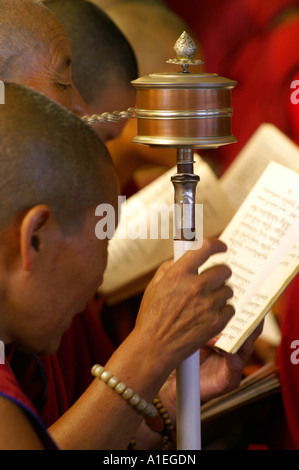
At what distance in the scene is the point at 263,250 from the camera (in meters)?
0.89

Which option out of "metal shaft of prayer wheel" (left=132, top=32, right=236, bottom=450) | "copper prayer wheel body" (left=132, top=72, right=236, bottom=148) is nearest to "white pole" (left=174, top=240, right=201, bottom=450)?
"metal shaft of prayer wheel" (left=132, top=32, right=236, bottom=450)

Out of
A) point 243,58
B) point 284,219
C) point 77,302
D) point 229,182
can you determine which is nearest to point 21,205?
point 77,302

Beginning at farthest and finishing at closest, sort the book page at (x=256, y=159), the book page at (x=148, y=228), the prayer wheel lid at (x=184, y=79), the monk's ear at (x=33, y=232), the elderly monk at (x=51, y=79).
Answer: the book page at (x=256, y=159) → the book page at (x=148, y=228) → the elderly monk at (x=51, y=79) → the prayer wheel lid at (x=184, y=79) → the monk's ear at (x=33, y=232)

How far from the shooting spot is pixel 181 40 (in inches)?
31.5

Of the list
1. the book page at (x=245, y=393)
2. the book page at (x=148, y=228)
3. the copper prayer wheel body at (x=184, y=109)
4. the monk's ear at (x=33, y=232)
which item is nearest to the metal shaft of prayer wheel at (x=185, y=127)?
the copper prayer wheel body at (x=184, y=109)

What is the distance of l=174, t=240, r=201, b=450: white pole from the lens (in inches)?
31.9

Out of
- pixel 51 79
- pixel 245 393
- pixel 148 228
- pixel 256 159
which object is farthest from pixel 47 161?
pixel 256 159

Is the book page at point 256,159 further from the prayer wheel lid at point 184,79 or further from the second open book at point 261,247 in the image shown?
the prayer wheel lid at point 184,79

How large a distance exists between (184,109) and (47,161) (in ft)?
0.56

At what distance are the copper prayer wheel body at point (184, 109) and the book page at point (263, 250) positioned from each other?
0.46 feet

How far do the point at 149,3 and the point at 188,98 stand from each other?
1.94 m

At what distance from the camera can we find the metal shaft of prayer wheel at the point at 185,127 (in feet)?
2.49

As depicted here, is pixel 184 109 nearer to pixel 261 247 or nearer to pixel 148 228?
pixel 261 247
